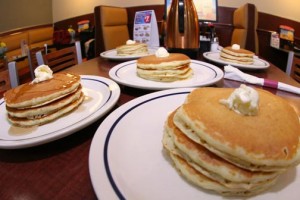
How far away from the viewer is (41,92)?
594 mm

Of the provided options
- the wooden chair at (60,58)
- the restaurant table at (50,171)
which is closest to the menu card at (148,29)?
the wooden chair at (60,58)

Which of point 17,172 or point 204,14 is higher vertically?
point 204,14

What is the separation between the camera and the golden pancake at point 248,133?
1.08 feet

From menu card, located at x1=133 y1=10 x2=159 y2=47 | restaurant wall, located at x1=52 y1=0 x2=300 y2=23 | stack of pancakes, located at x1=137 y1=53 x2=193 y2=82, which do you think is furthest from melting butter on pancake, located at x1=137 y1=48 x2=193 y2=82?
restaurant wall, located at x1=52 y1=0 x2=300 y2=23

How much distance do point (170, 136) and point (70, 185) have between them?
0.70ft

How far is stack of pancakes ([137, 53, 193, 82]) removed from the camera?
2.84 feet

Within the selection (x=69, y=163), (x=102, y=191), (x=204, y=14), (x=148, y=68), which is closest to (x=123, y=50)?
(x=148, y=68)

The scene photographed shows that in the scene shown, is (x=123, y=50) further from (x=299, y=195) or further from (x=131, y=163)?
(x=299, y=195)

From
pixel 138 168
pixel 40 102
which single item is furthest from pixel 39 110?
pixel 138 168

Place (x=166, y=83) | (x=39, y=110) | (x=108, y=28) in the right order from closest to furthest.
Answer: (x=39, y=110)
(x=166, y=83)
(x=108, y=28)

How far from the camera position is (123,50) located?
4.57 feet

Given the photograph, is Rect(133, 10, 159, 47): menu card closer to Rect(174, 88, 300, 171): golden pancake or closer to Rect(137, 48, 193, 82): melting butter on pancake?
Rect(137, 48, 193, 82): melting butter on pancake

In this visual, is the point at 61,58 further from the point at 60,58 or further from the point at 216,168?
the point at 216,168

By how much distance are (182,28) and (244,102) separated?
3.24 feet
